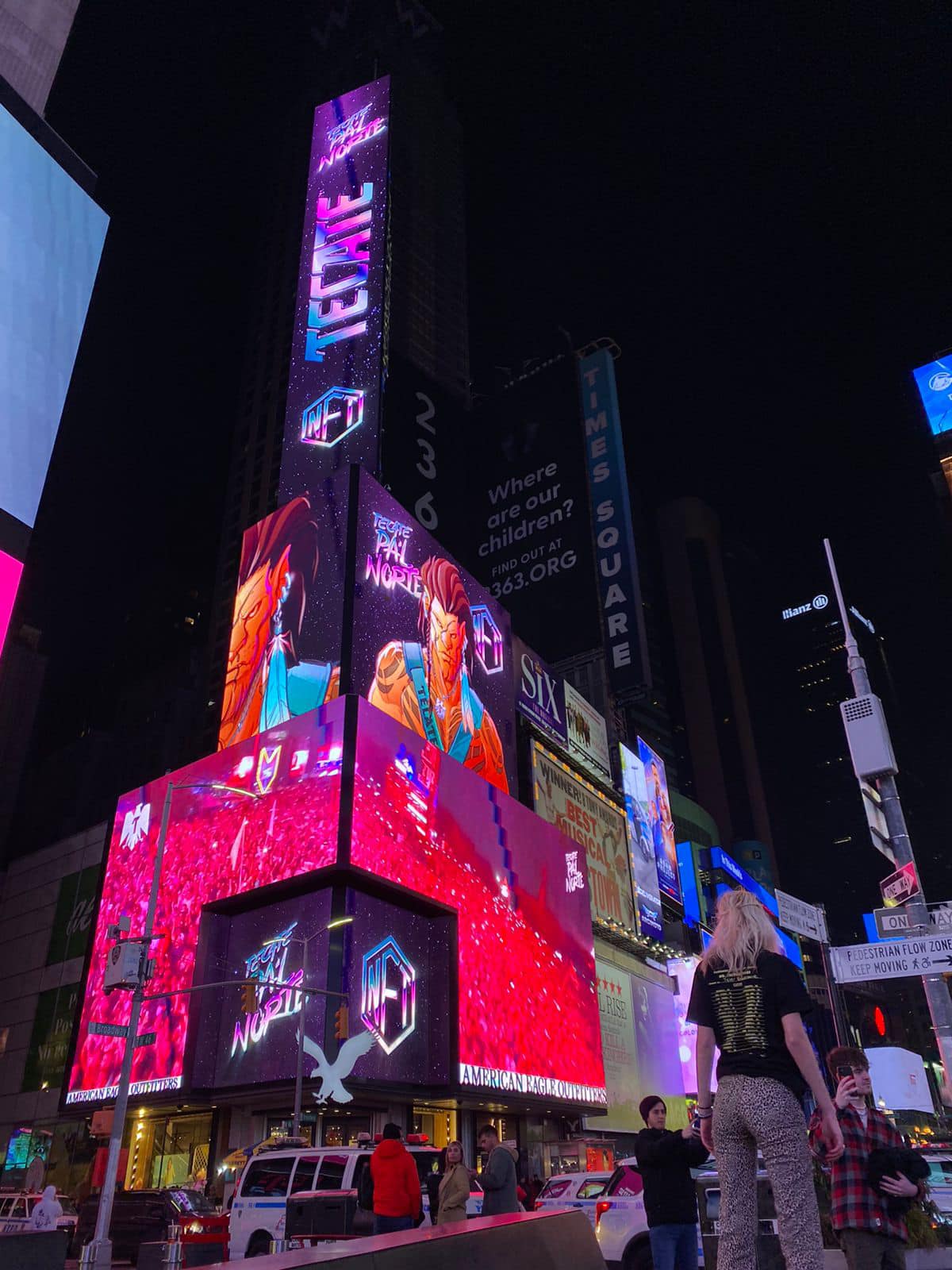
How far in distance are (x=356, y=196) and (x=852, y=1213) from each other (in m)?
41.8

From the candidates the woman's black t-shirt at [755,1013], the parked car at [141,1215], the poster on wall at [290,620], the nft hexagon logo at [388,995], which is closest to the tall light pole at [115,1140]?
the parked car at [141,1215]

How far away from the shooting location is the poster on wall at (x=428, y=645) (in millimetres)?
29750

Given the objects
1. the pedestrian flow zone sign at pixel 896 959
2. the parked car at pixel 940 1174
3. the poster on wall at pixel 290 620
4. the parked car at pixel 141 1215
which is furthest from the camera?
the poster on wall at pixel 290 620

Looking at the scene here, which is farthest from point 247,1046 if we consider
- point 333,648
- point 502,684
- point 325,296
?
point 325,296

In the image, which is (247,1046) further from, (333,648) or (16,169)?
(16,169)

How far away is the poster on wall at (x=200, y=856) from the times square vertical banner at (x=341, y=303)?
34.3 feet

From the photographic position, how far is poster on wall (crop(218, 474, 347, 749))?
2919cm

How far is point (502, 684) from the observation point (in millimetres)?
38625

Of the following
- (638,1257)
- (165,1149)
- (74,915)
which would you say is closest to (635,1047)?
(165,1149)

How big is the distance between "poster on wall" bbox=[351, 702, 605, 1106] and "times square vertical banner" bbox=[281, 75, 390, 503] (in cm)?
1189

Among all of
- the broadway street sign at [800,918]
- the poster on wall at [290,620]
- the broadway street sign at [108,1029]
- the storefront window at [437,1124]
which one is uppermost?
the poster on wall at [290,620]

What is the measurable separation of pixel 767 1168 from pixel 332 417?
112ft

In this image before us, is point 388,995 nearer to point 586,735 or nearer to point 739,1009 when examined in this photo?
point 739,1009

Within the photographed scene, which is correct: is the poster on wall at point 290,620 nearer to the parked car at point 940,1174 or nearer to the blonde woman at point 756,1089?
the parked car at point 940,1174
